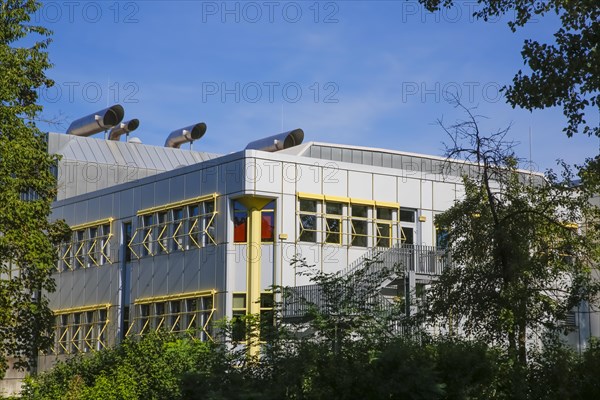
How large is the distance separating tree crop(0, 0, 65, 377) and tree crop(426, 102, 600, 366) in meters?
12.8

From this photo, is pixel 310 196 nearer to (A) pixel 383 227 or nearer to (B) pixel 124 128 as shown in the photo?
(A) pixel 383 227

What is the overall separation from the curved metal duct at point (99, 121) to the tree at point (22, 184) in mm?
26785

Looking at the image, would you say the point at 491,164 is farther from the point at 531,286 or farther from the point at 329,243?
the point at 329,243

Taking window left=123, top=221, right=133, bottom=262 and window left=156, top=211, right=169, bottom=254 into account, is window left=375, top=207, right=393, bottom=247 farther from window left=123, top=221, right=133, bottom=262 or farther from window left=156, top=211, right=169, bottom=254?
window left=123, top=221, right=133, bottom=262

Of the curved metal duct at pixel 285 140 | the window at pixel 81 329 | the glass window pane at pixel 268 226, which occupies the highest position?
the curved metal duct at pixel 285 140

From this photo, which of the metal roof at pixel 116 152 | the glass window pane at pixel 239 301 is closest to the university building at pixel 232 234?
the glass window pane at pixel 239 301

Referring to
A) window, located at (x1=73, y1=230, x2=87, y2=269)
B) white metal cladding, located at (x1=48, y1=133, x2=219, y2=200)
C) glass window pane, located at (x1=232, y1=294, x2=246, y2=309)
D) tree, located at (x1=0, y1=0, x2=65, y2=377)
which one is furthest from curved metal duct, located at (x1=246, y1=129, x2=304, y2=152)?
tree, located at (x1=0, y1=0, x2=65, y2=377)

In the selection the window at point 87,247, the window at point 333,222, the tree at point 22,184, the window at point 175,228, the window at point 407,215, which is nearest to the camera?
the tree at point 22,184

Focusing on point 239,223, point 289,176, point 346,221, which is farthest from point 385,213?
point 239,223

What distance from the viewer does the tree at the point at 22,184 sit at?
30.5 m

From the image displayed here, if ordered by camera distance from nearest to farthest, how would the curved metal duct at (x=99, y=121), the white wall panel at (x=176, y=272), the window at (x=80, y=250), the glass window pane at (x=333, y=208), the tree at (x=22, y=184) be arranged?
1. the tree at (x=22, y=184)
2. the glass window pane at (x=333, y=208)
3. the white wall panel at (x=176, y=272)
4. the window at (x=80, y=250)
5. the curved metal duct at (x=99, y=121)

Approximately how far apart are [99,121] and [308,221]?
2303 centimetres

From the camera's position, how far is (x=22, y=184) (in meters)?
31.6

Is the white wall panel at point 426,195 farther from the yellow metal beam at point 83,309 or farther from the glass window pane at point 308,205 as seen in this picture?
the yellow metal beam at point 83,309
